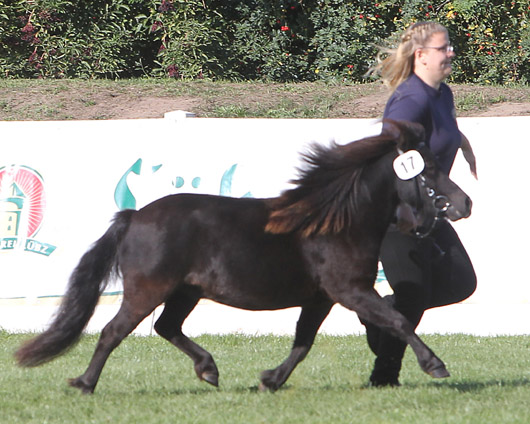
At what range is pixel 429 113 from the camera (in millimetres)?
5102

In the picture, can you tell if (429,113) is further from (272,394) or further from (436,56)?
(272,394)

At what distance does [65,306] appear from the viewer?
536cm

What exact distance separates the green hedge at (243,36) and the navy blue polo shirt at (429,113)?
1060cm

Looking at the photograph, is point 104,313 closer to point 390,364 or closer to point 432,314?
point 432,314

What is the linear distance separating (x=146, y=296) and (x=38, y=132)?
12.2 feet

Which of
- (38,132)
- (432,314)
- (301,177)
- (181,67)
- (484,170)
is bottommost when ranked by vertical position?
(181,67)

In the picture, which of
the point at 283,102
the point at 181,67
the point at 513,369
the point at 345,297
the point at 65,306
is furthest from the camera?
the point at 181,67

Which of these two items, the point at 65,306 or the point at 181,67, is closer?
the point at 65,306

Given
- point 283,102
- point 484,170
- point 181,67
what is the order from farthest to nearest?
point 181,67 < point 283,102 < point 484,170

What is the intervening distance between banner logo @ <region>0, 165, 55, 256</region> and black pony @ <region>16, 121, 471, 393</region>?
318 centimetres

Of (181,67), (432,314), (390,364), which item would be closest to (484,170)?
(432,314)

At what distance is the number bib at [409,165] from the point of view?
4820mm

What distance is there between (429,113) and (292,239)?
0.99m

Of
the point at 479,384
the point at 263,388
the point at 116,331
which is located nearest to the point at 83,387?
the point at 116,331
